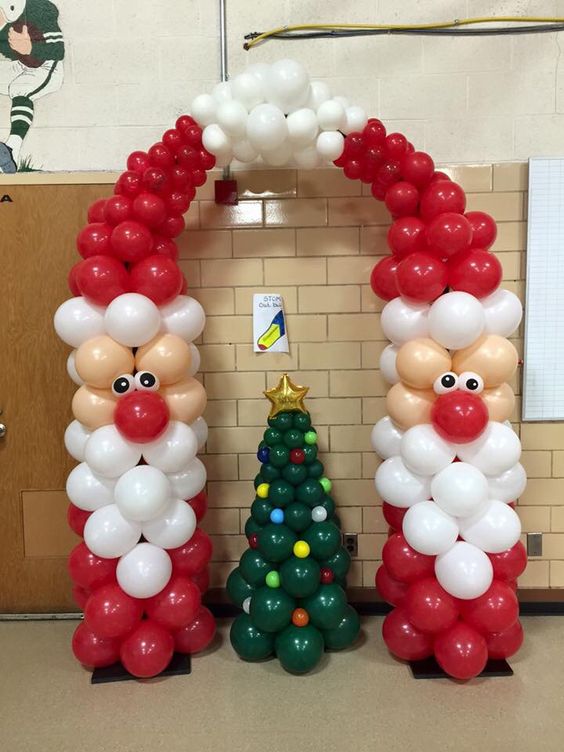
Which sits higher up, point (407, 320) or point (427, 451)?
point (407, 320)

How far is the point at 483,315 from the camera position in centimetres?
236

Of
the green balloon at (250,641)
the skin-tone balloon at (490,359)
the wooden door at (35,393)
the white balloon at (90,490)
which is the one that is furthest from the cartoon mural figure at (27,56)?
the green balloon at (250,641)

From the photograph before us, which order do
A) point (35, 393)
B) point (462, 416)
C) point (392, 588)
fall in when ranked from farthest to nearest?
point (35, 393) → point (392, 588) → point (462, 416)

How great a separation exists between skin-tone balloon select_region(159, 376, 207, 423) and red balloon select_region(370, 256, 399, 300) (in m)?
0.84

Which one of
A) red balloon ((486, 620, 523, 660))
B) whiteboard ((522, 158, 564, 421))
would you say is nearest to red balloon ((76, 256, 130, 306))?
whiteboard ((522, 158, 564, 421))

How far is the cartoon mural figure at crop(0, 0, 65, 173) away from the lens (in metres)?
2.85

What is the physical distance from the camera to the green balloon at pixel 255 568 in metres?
2.55

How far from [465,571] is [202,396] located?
1.18 m

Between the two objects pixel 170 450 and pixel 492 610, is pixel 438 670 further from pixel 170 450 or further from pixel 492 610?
pixel 170 450

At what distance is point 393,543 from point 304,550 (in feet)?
1.13

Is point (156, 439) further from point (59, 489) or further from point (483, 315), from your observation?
point (483, 315)

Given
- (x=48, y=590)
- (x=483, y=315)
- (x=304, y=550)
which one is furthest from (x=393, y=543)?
(x=48, y=590)

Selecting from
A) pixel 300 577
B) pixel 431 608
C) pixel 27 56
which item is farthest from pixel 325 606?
pixel 27 56

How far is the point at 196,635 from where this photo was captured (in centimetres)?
261
